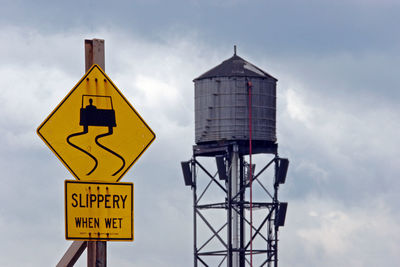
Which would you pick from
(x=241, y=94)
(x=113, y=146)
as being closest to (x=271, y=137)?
(x=241, y=94)

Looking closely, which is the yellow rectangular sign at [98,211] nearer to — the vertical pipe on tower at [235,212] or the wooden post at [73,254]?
the wooden post at [73,254]

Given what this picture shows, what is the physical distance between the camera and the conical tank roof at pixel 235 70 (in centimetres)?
5334

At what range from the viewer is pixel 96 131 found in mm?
13484

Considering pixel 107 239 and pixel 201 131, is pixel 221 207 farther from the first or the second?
pixel 107 239

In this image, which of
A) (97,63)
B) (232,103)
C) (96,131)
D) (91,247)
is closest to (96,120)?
(96,131)

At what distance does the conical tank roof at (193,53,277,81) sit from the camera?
53344 mm

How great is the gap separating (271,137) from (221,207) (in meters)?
4.04

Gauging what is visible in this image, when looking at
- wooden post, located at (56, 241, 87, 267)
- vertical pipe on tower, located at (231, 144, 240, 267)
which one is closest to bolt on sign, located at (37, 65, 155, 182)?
wooden post, located at (56, 241, 87, 267)

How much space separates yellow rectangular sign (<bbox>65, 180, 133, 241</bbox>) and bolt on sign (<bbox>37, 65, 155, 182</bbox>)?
121 millimetres

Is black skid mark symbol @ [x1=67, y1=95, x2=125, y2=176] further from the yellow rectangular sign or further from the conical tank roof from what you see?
the conical tank roof

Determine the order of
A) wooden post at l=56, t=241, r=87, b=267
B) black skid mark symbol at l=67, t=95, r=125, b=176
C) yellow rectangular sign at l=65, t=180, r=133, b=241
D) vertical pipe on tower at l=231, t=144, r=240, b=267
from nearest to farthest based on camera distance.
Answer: yellow rectangular sign at l=65, t=180, r=133, b=241
black skid mark symbol at l=67, t=95, r=125, b=176
wooden post at l=56, t=241, r=87, b=267
vertical pipe on tower at l=231, t=144, r=240, b=267

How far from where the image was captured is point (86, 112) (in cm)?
1345

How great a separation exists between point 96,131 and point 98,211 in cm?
91

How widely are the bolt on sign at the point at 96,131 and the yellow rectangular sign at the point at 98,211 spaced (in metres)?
0.12
